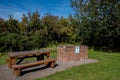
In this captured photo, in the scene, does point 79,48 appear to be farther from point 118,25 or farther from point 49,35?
point 49,35

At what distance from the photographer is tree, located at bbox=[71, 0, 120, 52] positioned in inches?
534

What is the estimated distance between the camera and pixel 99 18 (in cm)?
1396

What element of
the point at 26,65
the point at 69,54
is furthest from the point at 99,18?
the point at 26,65

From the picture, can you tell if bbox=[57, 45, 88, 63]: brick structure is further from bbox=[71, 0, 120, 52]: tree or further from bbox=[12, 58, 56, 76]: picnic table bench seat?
bbox=[71, 0, 120, 52]: tree

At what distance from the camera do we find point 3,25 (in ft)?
49.0

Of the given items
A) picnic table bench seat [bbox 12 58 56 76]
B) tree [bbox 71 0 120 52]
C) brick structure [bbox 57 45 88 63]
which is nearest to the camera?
picnic table bench seat [bbox 12 58 56 76]

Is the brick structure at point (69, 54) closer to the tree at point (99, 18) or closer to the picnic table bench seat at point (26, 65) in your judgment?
the picnic table bench seat at point (26, 65)

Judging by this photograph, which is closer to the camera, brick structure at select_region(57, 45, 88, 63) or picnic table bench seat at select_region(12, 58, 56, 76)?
picnic table bench seat at select_region(12, 58, 56, 76)

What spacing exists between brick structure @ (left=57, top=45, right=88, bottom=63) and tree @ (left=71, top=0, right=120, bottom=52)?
447cm

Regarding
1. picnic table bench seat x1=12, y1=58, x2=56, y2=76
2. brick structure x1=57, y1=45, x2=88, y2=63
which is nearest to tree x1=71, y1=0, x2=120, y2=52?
brick structure x1=57, y1=45, x2=88, y2=63

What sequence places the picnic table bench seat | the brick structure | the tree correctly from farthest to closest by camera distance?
the tree < the brick structure < the picnic table bench seat

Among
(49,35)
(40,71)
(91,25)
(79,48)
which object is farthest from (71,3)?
(40,71)

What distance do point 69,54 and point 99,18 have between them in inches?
224

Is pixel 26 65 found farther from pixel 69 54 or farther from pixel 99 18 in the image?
pixel 99 18
